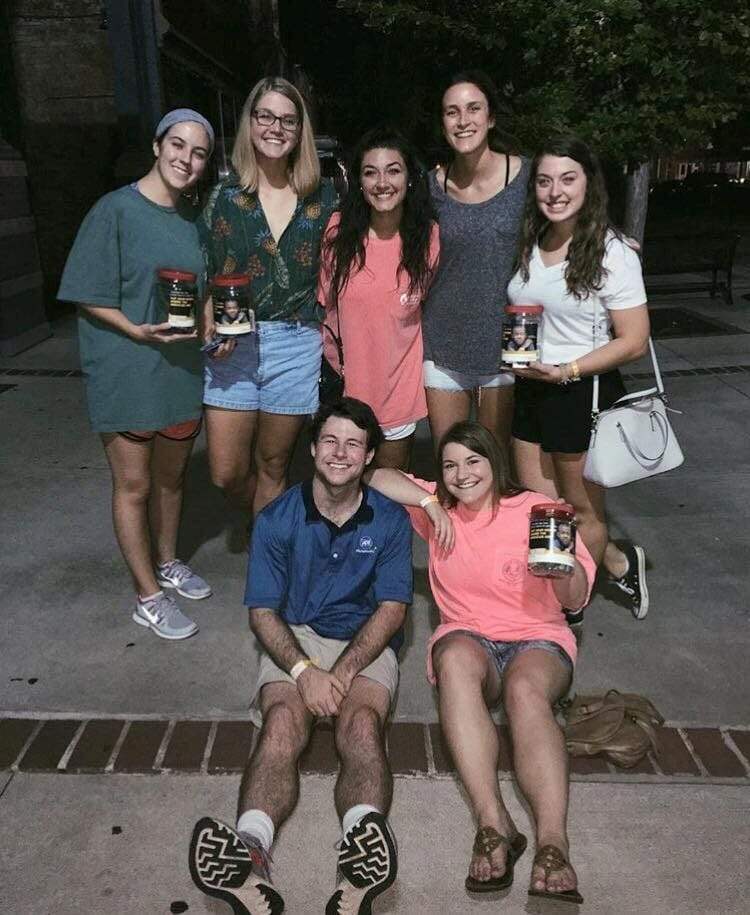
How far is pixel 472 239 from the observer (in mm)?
3025

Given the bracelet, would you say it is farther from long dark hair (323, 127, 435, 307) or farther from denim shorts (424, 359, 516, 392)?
long dark hair (323, 127, 435, 307)

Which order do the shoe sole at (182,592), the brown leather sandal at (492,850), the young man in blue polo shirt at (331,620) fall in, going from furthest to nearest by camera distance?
the shoe sole at (182,592)
the young man in blue polo shirt at (331,620)
the brown leather sandal at (492,850)

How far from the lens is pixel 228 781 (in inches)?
99.7

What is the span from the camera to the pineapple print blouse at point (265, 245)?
304 centimetres

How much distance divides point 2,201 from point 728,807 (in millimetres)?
8010

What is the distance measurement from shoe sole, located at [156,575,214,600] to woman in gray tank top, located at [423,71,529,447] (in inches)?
54.2

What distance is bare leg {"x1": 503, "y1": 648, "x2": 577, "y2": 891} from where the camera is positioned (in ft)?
7.09

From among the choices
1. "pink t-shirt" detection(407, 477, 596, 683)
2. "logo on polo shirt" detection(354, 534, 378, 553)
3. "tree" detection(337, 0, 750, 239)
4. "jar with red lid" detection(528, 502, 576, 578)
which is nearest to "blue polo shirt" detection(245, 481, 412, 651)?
"logo on polo shirt" detection(354, 534, 378, 553)

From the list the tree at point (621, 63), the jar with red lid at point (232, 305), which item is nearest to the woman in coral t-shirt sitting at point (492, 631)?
the jar with red lid at point (232, 305)

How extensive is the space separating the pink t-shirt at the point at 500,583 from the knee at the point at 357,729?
0.36 m

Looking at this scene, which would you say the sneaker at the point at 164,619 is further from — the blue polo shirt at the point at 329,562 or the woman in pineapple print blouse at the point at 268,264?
the blue polo shirt at the point at 329,562

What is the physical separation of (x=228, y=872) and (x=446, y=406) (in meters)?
1.91

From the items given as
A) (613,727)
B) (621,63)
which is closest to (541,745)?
(613,727)

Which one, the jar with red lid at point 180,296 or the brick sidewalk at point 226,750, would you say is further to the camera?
the jar with red lid at point 180,296
